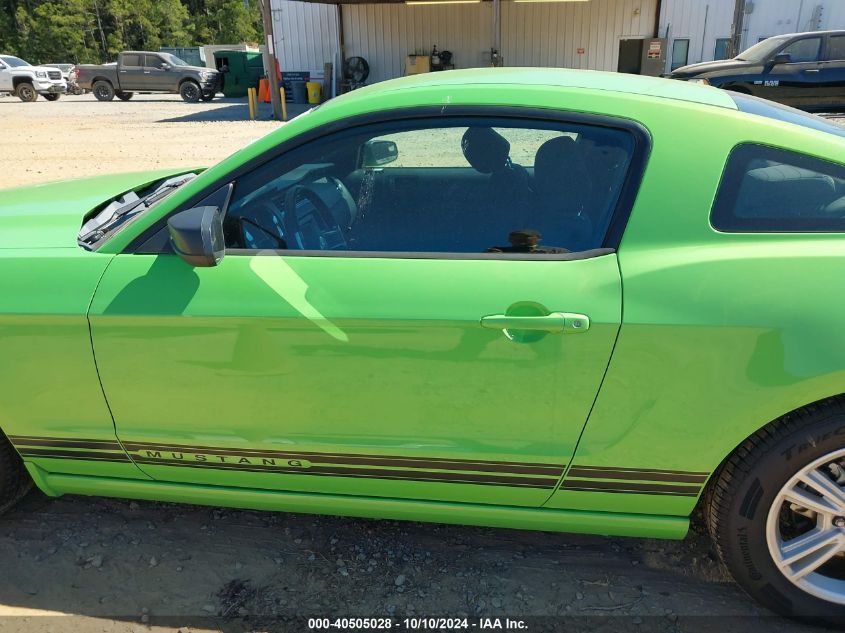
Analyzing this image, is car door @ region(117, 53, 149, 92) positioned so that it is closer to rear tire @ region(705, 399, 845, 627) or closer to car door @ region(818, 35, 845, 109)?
car door @ region(818, 35, 845, 109)

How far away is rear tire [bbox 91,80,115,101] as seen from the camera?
84.7 ft

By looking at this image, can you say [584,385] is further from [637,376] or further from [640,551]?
[640,551]

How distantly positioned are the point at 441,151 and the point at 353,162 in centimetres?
32

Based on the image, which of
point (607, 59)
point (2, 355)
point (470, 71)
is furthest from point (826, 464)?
point (607, 59)

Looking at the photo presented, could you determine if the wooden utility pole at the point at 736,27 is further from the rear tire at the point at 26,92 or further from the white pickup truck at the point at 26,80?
the rear tire at the point at 26,92

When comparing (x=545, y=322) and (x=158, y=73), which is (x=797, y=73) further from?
(x=158, y=73)

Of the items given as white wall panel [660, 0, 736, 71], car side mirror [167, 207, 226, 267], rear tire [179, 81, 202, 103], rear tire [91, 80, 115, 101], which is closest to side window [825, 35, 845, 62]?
white wall panel [660, 0, 736, 71]

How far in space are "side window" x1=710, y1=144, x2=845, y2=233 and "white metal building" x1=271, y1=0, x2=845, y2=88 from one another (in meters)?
22.7

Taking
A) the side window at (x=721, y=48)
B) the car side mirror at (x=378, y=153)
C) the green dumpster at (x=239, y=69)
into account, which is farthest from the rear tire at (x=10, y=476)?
the green dumpster at (x=239, y=69)

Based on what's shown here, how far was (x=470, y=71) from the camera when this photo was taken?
7.47 feet

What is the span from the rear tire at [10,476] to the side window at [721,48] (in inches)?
1002

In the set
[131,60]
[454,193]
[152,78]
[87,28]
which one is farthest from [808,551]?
[87,28]

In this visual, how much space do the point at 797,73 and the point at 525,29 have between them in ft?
40.1

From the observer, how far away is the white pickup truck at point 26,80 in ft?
80.2
